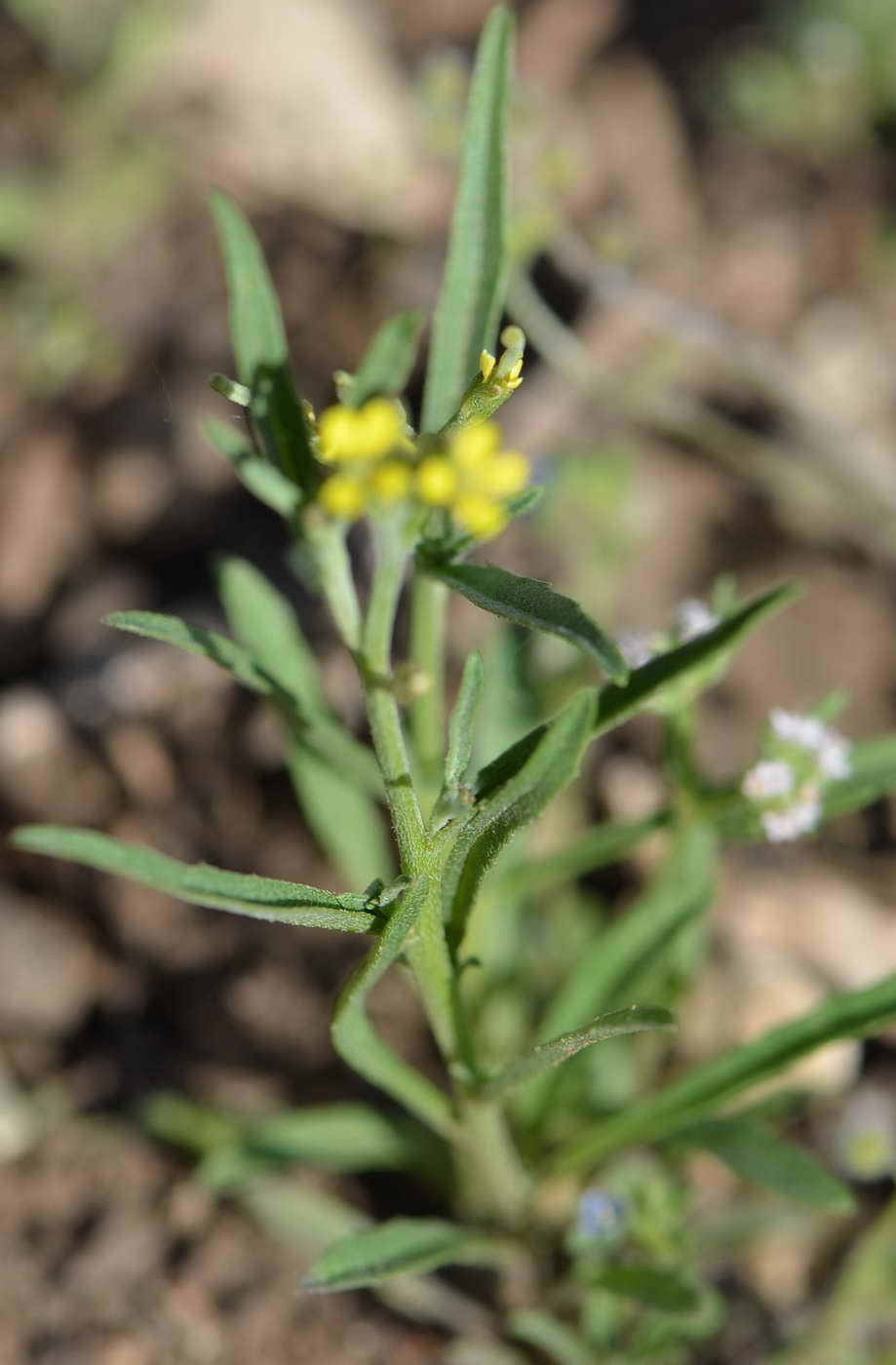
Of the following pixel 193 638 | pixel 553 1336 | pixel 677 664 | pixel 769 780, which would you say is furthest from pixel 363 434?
pixel 553 1336

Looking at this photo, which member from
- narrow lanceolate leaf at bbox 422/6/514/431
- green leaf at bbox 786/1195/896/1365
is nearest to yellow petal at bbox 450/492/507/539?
narrow lanceolate leaf at bbox 422/6/514/431

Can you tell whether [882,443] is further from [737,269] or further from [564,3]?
[564,3]

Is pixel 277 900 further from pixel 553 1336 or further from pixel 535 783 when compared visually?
pixel 553 1336

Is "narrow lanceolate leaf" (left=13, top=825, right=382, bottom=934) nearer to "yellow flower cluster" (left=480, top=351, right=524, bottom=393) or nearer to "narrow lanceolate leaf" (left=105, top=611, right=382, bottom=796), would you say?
"narrow lanceolate leaf" (left=105, top=611, right=382, bottom=796)

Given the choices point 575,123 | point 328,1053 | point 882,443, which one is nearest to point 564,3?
point 575,123

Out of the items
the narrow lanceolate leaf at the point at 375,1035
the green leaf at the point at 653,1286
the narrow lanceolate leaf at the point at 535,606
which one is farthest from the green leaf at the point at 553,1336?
the narrow lanceolate leaf at the point at 535,606

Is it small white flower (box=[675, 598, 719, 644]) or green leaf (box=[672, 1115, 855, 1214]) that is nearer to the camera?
green leaf (box=[672, 1115, 855, 1214])

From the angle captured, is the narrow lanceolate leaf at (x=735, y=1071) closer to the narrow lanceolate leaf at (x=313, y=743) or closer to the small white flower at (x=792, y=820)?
the small white flower at (x=792, y=820)
